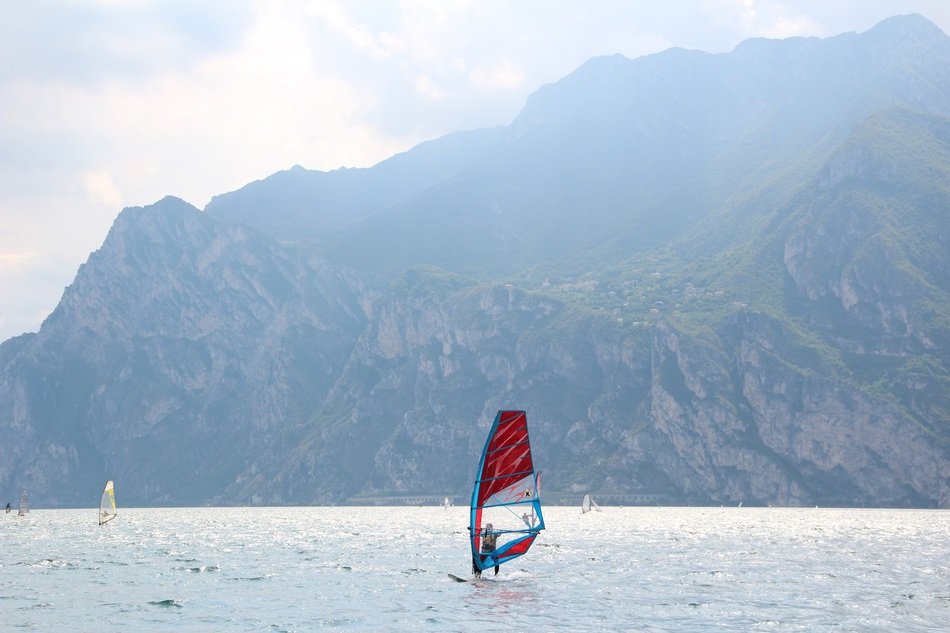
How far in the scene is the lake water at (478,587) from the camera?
59.8 meters

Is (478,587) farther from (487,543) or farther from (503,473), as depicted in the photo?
(503,473)

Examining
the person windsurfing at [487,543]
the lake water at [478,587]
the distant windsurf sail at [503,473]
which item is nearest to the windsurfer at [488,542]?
the person windsurfing at [487,543]

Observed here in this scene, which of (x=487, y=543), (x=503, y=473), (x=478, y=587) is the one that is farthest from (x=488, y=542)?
(x=503, y=473)

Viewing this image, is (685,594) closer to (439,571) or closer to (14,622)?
(439,571)

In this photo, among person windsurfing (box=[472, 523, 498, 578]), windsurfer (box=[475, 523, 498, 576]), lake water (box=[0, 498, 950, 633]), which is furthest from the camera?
windsurfer (box=[475, 523, 498, 576])

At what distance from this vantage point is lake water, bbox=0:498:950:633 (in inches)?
2354

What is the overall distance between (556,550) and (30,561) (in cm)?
→ 5141

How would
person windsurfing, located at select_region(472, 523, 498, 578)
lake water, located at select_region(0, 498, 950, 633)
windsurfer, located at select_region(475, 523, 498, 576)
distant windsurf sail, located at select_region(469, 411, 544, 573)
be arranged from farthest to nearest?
windsurfer, located at select_region(475, 523, 498, 576)
person windsurfing, located at select_region(472, 523, 498, 578)
distant windsurf sail, located at select_region(469, 411, 544, 573)
lake water, located at select_region(0, 498, 950, 633)

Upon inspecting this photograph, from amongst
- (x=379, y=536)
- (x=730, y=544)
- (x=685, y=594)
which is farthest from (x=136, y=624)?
(x=379, y=536)

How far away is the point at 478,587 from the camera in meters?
77.2

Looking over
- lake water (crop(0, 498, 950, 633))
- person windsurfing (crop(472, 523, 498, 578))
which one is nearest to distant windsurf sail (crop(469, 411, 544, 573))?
person windsurfing (crop(472, 523, 498, 578))

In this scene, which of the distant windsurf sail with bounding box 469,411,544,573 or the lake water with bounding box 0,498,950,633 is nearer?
the lake water with bounding box 0,498,950,633

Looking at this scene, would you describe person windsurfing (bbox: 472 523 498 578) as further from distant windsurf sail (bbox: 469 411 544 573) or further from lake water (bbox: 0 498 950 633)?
lake water (bbox: 0 498 950 633)

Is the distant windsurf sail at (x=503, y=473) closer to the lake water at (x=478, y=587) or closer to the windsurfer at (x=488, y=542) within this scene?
the windsurfer at (x=488, y=542)
